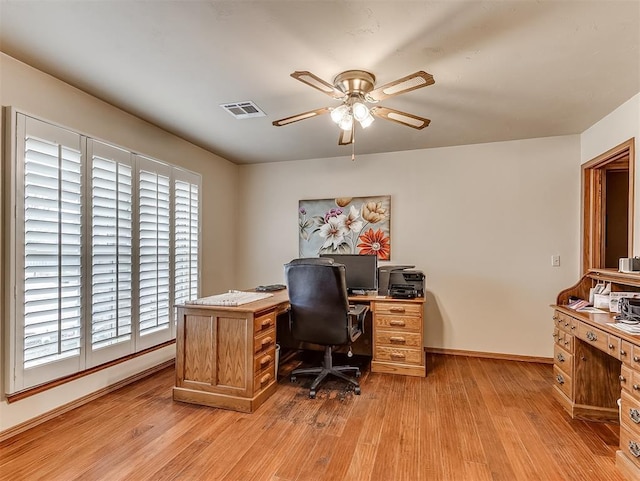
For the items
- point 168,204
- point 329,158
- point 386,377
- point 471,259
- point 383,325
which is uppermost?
point 329,158

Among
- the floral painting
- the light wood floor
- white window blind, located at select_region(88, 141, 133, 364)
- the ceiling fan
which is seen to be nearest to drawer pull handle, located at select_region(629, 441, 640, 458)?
the light wood floor

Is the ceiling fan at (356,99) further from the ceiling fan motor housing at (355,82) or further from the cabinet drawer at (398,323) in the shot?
the cabinet drawer at (398,323)

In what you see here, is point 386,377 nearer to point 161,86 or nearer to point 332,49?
point 332,49

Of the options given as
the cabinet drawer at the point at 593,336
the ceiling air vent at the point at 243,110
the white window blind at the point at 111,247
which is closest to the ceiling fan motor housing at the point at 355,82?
the ceiling air vent at the point at 243,110

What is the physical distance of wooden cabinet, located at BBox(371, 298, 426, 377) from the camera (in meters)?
3.33

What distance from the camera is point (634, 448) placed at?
6.00ft

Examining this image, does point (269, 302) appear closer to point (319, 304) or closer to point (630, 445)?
point (319, 304)

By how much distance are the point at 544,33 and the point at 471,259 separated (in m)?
2.51

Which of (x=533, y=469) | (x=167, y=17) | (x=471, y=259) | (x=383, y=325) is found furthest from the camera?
(x=471, y=259)

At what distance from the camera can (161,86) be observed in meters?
2.56

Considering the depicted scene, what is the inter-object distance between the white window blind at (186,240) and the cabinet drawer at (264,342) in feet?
4.39

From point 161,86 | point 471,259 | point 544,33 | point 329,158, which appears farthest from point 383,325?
point 161,86

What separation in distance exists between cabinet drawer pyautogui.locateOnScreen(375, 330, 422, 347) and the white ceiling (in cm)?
206

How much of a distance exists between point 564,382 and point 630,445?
31.9 inches
